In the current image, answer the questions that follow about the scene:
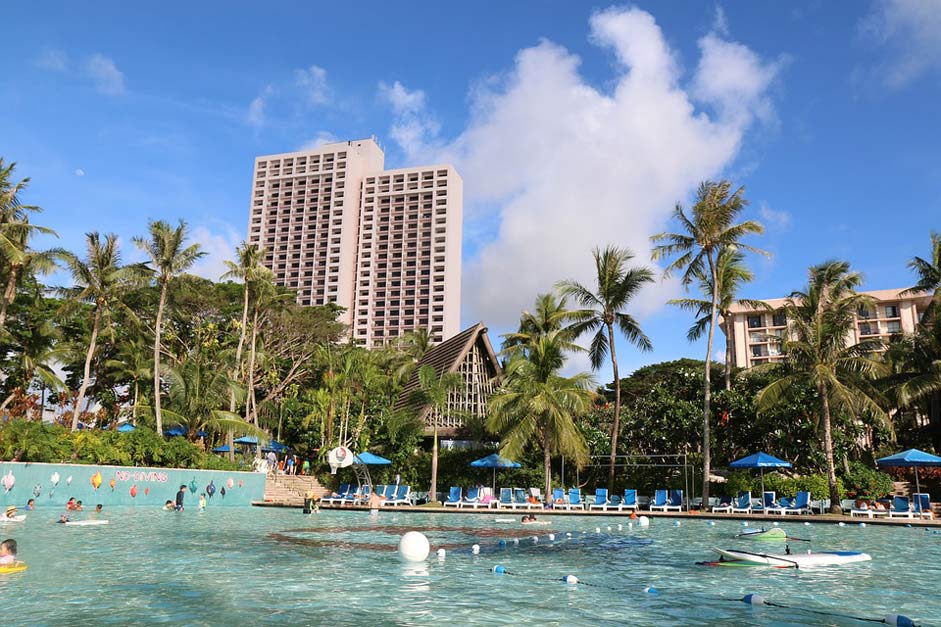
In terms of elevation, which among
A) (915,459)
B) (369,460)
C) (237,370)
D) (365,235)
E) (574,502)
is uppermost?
(365,235)

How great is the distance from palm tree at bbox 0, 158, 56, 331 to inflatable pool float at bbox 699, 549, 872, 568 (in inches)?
1021

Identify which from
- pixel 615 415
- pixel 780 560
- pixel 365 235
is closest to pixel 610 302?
pixel 615 415

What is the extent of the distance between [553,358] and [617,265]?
17.8ft

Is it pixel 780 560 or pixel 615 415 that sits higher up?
pixel 615 415

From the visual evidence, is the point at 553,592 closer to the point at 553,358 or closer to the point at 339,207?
the point at 553,358

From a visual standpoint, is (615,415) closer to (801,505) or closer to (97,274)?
(801,505)

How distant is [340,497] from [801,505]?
710 inches

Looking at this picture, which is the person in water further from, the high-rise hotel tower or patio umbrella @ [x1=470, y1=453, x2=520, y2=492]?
the high-rise hotel tower

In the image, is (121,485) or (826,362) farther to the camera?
(121,485)

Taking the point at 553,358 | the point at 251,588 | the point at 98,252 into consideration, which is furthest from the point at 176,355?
the point at 251,588

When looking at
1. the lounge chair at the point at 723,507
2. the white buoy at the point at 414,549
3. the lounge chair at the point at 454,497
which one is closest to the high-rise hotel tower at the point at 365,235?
the lounge chair at the point at 454,497

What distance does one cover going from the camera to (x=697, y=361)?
64.1 meters

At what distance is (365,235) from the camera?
11119cm

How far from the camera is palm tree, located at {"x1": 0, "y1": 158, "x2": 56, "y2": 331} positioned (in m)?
26.4
